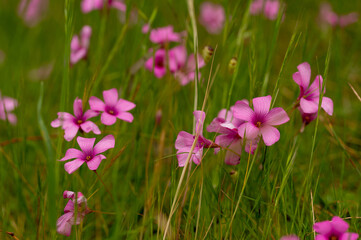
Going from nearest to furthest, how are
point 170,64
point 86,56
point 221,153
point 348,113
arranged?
point 221,153
point 170,64
point 86,56
point 348,113

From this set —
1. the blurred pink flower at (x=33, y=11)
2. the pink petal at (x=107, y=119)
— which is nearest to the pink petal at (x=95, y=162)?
the pink petal at (x=107, y=119)

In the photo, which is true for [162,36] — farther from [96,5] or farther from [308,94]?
[308,94]

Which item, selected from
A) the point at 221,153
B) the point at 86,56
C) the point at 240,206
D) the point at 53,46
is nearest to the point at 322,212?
the point at 240,206

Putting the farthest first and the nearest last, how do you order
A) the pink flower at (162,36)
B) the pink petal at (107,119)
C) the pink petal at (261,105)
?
the pink flower at (162,36), the pink petal at (107,119), the pink petal at (261,105)

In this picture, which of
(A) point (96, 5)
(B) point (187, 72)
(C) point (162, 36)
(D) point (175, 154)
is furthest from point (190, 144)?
(A) point (96, 5)

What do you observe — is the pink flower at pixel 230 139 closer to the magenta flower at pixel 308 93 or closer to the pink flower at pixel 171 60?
the magenta flower at pixel 308 93

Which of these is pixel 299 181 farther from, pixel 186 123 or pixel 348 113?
pixel 348 113
